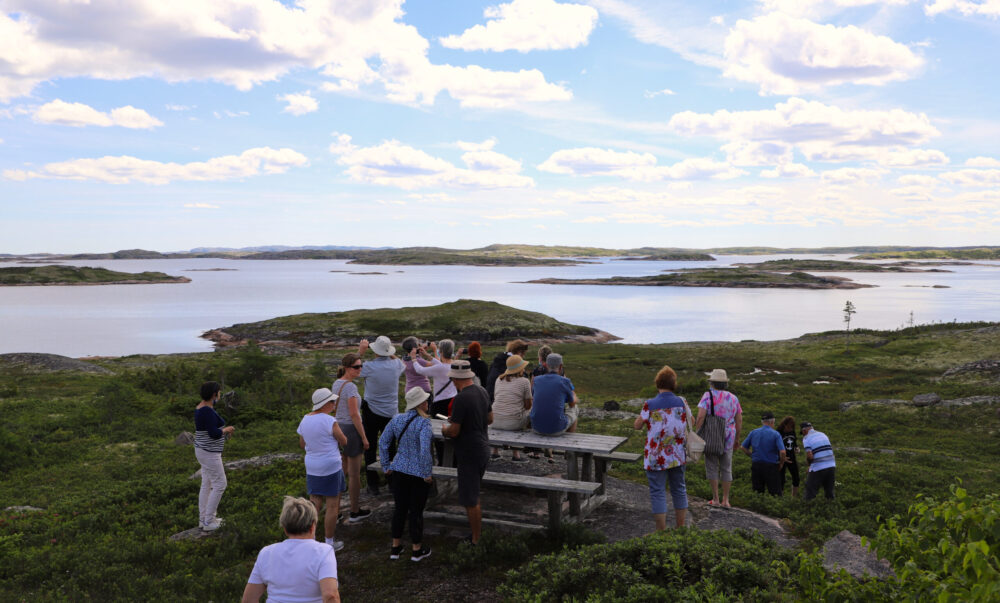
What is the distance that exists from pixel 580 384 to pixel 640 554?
28988mm

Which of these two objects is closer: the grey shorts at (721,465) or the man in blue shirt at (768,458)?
the grey shorts at (721,465)

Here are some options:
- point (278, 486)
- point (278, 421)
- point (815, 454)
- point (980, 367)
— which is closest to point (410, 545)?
point (278, 486)

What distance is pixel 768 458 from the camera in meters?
11.3

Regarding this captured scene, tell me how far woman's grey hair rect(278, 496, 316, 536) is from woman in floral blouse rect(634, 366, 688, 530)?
503 centimetres

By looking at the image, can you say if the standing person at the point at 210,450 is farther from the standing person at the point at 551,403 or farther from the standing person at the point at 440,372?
the standing person at the point at 551,403

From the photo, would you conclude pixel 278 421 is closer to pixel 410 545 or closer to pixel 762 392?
pixel 410 545

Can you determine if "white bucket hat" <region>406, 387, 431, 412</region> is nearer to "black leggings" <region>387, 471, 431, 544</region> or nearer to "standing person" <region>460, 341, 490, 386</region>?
"black leggings" <region>387, 471, 431, 544</region>

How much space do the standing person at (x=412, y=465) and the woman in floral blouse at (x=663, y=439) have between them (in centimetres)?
295

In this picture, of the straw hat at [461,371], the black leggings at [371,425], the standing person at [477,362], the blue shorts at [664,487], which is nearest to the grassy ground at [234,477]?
the blue shorts at [664,487]

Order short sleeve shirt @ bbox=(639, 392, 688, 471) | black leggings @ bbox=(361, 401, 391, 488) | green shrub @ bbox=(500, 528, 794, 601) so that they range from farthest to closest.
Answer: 1. black leggings @ bbox=(361, 401, 391, 488)
2. short sleeve shirt @ bbox=(639, 392, 688, 471)
3. green shrub @ bbox=(500, 528, 794, 601)

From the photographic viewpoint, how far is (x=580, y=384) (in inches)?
1405

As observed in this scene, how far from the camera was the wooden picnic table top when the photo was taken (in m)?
8.99

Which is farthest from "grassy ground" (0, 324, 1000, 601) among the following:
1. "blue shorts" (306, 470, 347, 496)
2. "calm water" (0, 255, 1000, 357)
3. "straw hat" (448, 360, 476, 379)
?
"calm water" (0, 255, 1000, 357)

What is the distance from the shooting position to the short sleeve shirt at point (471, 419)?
7.77 meters
